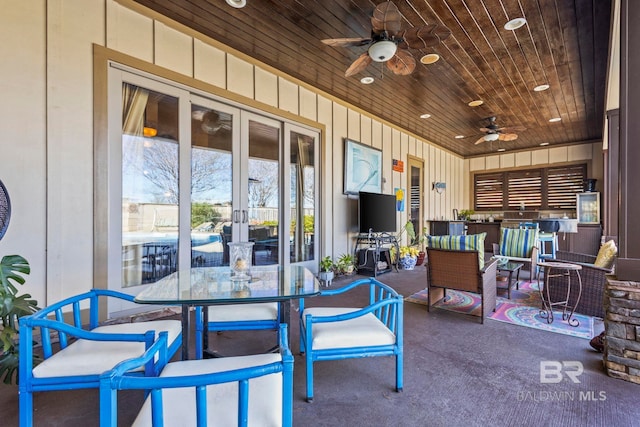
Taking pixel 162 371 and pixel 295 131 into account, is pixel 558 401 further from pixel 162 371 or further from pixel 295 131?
pixel 295 131

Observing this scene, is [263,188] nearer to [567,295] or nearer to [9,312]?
[9,312]

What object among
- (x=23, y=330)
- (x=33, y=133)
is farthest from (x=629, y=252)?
(x=33, y=133)

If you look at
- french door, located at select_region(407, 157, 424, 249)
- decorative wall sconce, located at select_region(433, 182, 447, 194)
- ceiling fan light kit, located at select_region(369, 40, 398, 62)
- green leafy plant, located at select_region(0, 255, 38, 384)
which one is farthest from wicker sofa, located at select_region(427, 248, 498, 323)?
decorative wall sconce, located at select_region(433, 182, 447, 194)

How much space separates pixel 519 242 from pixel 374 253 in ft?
7.58

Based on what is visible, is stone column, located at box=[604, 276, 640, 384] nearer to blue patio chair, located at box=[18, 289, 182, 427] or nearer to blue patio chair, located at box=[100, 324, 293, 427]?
blue patio chair, located at box=[100, 324, 293, 427]

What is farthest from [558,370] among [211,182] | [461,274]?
[211,182]

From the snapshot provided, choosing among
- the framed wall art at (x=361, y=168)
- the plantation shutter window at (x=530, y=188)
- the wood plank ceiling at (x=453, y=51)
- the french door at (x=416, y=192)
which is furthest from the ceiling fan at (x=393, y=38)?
the plantation shutter window at (x=530, y=188)

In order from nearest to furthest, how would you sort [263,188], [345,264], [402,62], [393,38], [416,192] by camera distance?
[393,38] → [402,62] → [263,188] → [345,264] → [416,192]

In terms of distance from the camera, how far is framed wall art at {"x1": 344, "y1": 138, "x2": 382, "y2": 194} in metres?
5.71

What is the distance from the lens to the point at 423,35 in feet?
9.15

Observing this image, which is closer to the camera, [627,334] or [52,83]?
[627,334]

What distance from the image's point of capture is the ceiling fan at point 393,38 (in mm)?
2629

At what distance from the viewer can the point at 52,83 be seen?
2.62 m

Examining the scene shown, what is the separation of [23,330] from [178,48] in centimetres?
315
